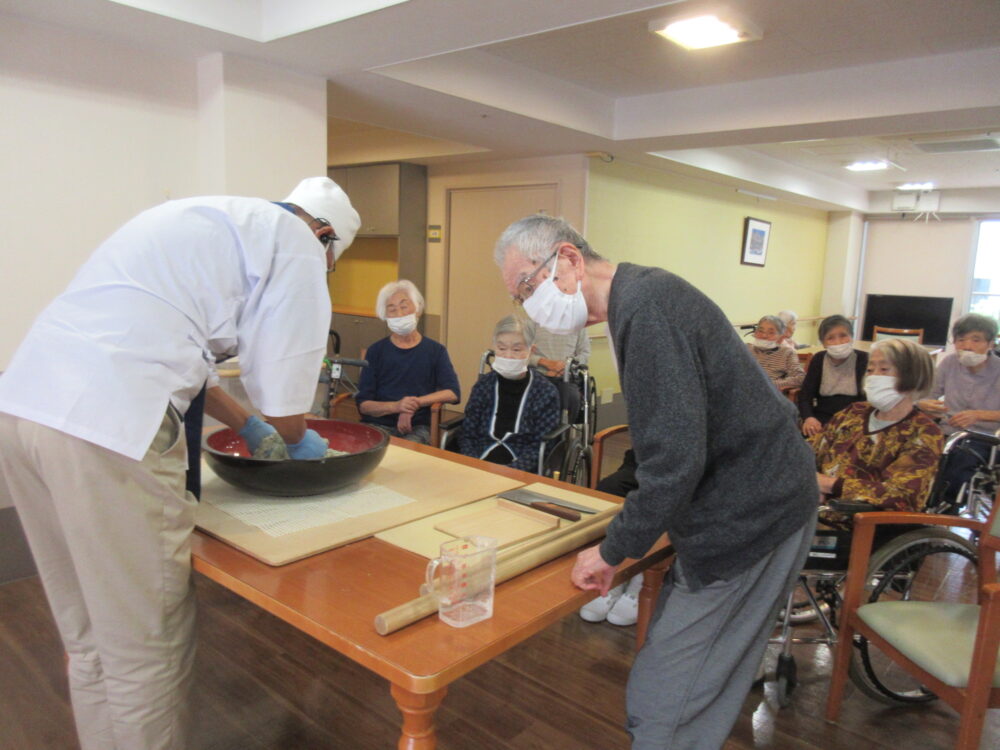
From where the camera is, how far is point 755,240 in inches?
302

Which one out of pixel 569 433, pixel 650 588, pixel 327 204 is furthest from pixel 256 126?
pixel 650 588

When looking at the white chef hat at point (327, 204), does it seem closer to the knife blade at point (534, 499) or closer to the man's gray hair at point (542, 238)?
the man's gray hair at point (542, 238)

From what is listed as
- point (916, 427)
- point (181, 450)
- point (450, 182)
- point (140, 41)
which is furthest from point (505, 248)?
point (450, 182)

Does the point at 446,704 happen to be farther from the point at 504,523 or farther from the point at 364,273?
the point at 364,273

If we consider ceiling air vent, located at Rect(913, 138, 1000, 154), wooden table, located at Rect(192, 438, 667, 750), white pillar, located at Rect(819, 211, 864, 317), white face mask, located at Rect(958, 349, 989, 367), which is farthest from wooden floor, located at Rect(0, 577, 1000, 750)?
white pillar, located at Rect(819, 211, 864, 317)

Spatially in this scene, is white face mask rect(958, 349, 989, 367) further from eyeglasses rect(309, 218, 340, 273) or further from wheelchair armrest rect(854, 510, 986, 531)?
eyeglasses rect(309, 218, 340, 273)

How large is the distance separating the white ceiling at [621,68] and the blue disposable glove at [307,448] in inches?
60.5

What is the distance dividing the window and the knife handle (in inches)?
363

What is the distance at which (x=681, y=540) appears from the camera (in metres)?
1.32

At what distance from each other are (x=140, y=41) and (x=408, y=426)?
193cm

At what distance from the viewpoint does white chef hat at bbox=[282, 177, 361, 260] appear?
1593mm

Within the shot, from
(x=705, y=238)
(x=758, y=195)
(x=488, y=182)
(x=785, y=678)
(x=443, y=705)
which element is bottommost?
(x=443, y=705)

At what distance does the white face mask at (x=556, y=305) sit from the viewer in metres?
1.36

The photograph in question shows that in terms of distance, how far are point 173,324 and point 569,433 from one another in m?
1.99
